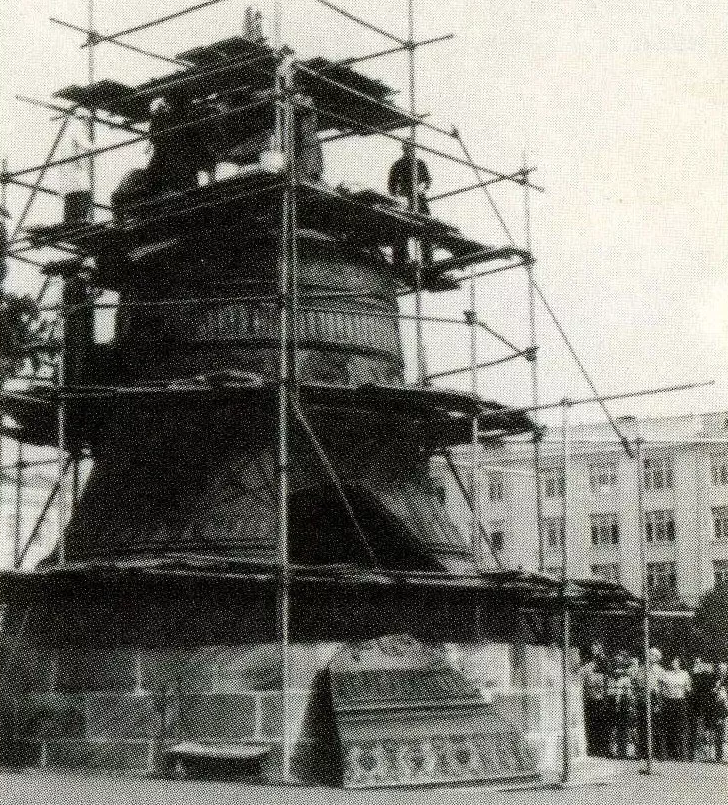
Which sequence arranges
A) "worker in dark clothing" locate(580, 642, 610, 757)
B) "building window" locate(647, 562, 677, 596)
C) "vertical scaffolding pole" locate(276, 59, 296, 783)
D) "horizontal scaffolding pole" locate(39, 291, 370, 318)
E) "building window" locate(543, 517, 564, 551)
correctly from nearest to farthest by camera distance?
"vertical scaffolding pole" locate(276, 59, 296, 783)
"horizontal scaffolding pole" locate(39, 291, 370, 318)
"worker in dark clothing" locate(580, 642, 610, 757)
"building window" locate(647, 562, 677, 596)
"building window" locate(543, 517, 564, 551)

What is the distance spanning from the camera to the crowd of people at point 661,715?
70.6ft

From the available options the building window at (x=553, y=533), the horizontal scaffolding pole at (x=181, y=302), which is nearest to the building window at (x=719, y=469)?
the building window at (x=553, y=533)

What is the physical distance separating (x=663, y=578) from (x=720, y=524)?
393 centimetres

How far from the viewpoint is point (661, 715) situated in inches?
853

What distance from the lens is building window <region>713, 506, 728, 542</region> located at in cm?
6612

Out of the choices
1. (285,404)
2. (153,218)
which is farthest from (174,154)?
(285,404)

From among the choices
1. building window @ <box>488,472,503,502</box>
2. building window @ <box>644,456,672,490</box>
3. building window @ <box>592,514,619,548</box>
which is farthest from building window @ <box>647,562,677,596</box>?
building window @ <box>488,472,503,502</box>

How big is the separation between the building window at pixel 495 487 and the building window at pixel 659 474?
7.67 metres

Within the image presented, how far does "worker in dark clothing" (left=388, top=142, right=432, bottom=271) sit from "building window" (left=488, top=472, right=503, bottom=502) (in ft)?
159

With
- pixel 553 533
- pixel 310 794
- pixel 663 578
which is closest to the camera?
pixel 310 794

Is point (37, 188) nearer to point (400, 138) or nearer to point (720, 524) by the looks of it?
point (400, 138)

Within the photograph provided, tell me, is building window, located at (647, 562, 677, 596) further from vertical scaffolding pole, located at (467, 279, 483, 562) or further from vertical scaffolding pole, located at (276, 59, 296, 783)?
vertical scaffolding pole, located at (276, 59, 296, 783)

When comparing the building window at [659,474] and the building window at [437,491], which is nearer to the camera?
the building window at [437,491]

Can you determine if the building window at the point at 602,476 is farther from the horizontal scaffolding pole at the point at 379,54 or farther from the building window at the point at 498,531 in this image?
the horizontal scaffolding pole at the point at 379,54
